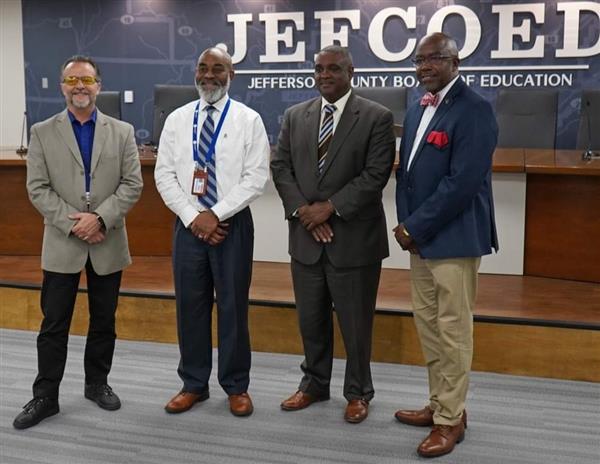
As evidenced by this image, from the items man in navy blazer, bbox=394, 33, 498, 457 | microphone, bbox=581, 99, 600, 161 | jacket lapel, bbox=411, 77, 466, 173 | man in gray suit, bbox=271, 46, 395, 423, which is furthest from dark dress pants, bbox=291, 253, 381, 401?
microphone, bbox=581, 99, 600, 161

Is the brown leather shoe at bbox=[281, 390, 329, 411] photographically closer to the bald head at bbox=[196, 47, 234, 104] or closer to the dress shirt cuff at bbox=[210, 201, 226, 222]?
the dress shirt cuff at bbox=[210, 201, 226, 222]

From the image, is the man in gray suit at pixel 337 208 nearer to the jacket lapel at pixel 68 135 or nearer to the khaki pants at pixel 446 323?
the khaki pants at pixel 446 323

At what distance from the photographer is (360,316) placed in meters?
2.89

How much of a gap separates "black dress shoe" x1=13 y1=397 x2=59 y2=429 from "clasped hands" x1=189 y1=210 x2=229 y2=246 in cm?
A: 89

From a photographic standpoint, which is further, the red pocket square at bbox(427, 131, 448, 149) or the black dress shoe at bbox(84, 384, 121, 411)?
the black dress shoe at bbox(84, 384, 121, 411)

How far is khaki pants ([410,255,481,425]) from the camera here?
2.55m

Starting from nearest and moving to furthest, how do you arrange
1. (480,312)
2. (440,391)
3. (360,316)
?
(440,391) < (360,316) < (480,312)

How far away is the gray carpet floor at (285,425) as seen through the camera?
2.61 metres

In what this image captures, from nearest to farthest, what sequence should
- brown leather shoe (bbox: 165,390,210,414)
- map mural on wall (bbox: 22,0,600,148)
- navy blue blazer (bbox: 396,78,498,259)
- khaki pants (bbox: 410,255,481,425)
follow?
navy blue blazer (bbox: 396,78,498,259) < khaki pants (bbox: 410,255,481,425) < brown leather shoe (bbox: 165,390,210,414) < map mural on wall (bbox: 22,0,600,148)

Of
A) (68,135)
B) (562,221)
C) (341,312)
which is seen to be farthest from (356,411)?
(562,221)

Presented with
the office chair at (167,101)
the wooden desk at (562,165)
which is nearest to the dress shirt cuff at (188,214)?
the wooden desk at (562,165)

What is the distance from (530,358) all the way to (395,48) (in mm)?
4389

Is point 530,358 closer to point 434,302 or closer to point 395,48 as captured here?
point 434,302

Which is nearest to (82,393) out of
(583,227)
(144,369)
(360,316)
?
(144,369)
